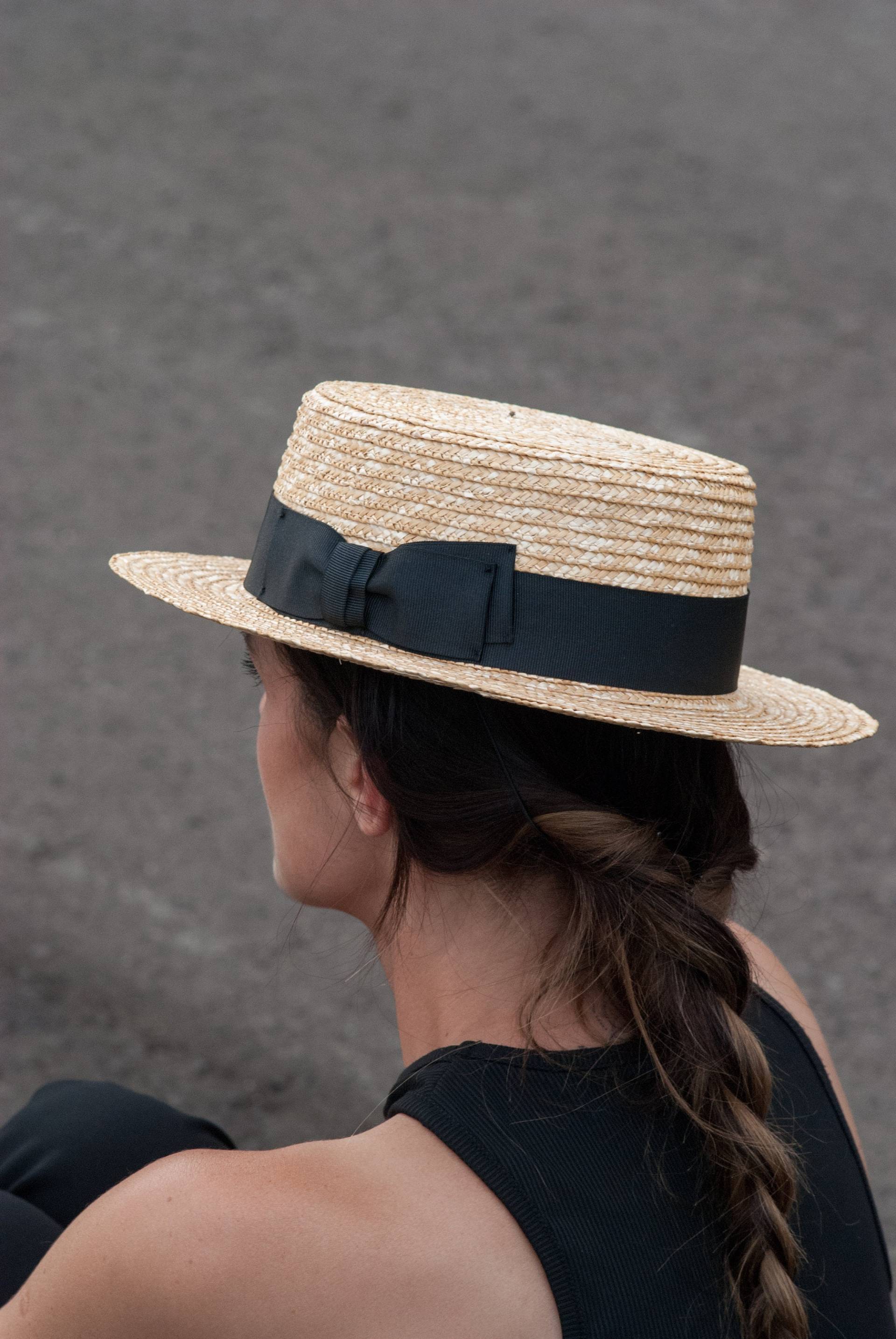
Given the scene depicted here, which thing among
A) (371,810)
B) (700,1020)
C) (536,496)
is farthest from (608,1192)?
(536,496)

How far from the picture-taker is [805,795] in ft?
12.0

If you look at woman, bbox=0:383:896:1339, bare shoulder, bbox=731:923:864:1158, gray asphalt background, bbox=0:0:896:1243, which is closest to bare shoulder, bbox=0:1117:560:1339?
woman, bbox=0:383:896:1339

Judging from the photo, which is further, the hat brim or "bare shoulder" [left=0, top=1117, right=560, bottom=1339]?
the hat brim

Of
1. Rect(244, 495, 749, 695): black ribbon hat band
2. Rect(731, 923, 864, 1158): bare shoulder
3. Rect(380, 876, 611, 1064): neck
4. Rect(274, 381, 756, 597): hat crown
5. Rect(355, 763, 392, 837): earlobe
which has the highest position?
Rect(274, 381, 756, 597): hat crown

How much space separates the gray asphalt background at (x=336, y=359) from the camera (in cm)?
312

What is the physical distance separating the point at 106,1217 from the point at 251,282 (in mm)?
4805

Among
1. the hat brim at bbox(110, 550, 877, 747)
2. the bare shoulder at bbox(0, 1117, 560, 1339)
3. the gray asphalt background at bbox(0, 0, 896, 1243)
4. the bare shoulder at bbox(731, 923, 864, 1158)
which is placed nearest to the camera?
the bare shoulder at bbox(0, 1117, 560, 1339)

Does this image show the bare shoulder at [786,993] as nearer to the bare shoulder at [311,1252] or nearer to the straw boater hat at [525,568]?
the straw boater hat at [525,568]

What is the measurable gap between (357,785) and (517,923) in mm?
228

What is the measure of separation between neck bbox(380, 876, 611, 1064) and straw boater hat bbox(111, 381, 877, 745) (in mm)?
232

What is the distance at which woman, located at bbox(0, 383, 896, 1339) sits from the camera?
1044 mm

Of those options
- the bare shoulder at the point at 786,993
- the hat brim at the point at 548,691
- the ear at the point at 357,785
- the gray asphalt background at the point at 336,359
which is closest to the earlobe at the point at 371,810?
the ear at the point at 357,785

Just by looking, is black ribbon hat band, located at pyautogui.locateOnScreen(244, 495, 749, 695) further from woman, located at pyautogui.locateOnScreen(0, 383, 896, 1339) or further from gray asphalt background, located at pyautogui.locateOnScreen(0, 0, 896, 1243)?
gray asphalt background, located at pyautogui.locateOnScreen(0, 0, 896, 1243)

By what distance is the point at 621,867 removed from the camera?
124 centimetres
